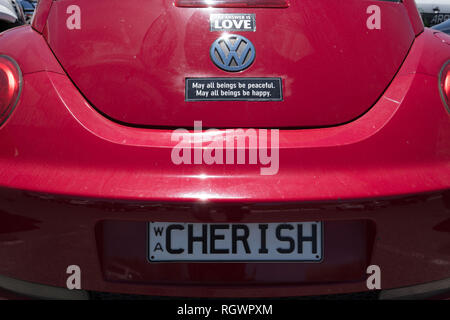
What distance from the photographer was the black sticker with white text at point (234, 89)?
1.47m

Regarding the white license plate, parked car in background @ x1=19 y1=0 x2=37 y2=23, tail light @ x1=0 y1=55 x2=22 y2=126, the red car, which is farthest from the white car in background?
tail light @ x1=0 y1=55 x2=22 y2=126

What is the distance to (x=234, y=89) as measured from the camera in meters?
1.48

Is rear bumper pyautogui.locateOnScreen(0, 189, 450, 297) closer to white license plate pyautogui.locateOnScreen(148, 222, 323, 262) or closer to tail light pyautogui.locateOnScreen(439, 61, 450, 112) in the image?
white license plate pyautogui.locateOnScreen(148, 222, 323, 262)

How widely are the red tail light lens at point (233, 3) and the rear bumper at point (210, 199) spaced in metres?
0.44

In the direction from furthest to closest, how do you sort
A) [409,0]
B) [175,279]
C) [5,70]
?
[409,0] < [5,70] < [175,279]

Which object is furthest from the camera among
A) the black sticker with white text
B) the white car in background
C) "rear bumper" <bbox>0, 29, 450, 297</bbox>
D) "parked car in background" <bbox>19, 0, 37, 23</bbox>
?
the white car in background

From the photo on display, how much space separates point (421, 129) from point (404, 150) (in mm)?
93

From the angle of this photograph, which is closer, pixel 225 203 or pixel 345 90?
pixel 225 203

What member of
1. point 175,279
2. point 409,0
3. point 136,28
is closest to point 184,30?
point 136,28

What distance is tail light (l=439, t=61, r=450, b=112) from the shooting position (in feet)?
5.03

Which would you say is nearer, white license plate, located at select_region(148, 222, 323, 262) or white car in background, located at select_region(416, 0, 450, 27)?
white license plate, located at select_region(148, 222, 323, 262)

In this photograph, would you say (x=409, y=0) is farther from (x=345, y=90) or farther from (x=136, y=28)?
(x=136, y=28)

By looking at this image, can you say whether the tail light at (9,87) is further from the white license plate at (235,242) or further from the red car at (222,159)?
the white license plate at (235,242)
